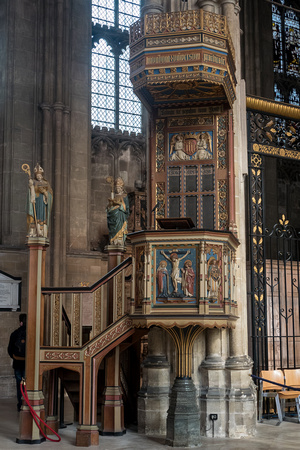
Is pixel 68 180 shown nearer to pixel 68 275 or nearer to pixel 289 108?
pixel 68 275

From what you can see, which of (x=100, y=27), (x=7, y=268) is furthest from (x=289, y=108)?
(x=100, y=27)

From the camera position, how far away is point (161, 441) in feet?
31.3

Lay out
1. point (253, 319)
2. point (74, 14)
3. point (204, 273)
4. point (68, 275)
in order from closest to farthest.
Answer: point (204, 273)
point (253, 319)
point (68, 275)
point (74, 14)

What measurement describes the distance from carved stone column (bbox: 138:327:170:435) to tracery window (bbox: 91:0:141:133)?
10688 millimetres

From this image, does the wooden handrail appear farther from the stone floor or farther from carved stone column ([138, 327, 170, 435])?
the stone floor

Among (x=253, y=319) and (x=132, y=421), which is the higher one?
(x=253, y=319)

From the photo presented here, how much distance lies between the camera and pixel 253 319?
11.8 m

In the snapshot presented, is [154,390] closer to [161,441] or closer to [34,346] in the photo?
[161,441]

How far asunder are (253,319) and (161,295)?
3.14m

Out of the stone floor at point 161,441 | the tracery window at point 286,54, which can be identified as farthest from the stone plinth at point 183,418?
the tracery window at point 286,54

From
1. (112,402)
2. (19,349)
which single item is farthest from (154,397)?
(19,349)

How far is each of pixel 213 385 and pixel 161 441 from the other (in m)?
1.34

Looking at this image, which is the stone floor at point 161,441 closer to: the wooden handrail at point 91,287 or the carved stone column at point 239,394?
the carved stone column at point 239,394

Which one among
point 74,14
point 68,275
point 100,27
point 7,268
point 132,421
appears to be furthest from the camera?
point 100,27
